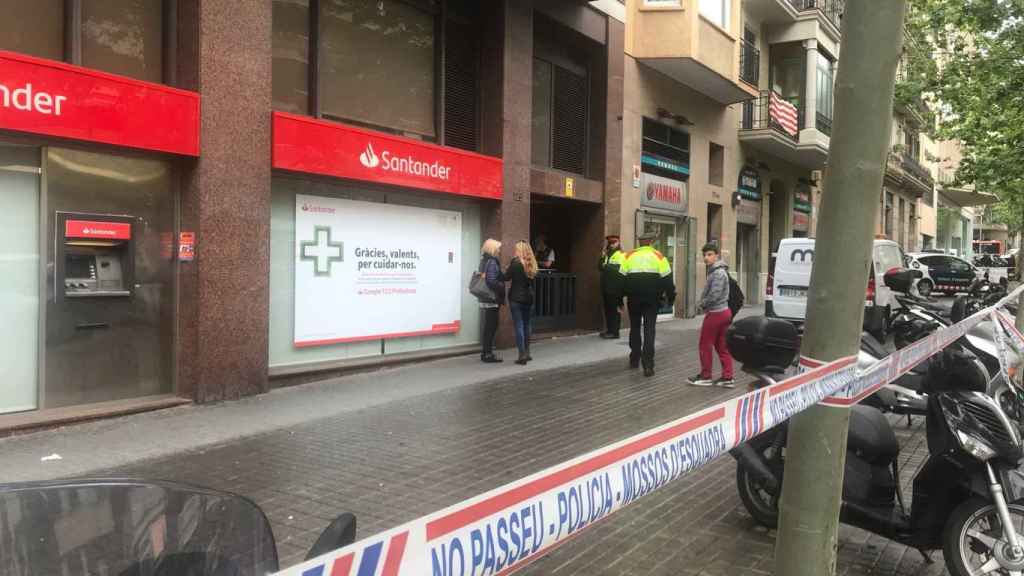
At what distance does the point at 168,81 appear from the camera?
776 cm

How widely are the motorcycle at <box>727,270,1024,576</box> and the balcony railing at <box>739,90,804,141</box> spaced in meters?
18.0

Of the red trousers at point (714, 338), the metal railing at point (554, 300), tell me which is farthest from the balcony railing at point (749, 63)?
the red trousers at point (714, 338)

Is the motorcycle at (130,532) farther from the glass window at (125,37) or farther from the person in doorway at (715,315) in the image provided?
the person in doorway at (715,315)

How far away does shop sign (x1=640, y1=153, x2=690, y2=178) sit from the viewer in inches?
640

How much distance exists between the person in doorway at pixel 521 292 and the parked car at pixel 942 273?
21.6m

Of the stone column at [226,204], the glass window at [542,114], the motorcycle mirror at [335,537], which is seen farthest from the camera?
the glass window at [542,114]

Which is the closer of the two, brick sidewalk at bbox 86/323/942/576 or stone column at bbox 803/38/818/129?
brick sidewalk at bbox 86/323/942/576

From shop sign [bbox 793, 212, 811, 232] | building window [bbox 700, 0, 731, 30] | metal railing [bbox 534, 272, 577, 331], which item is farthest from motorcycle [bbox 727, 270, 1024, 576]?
shop sign [bbox 793, 212, 811, 232]

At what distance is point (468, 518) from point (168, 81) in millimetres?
7583

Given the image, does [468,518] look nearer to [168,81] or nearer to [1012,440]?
[1012,440]

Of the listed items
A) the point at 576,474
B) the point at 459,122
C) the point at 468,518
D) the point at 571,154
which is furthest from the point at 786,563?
the point at 571,154

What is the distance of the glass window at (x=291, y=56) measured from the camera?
8.95 meters

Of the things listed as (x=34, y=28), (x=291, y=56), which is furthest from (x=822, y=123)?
(x=34, y=28)

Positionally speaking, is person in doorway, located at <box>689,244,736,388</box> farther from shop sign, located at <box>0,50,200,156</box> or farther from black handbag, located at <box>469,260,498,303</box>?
shop sign, located at <box>0,50,200,156</box>
